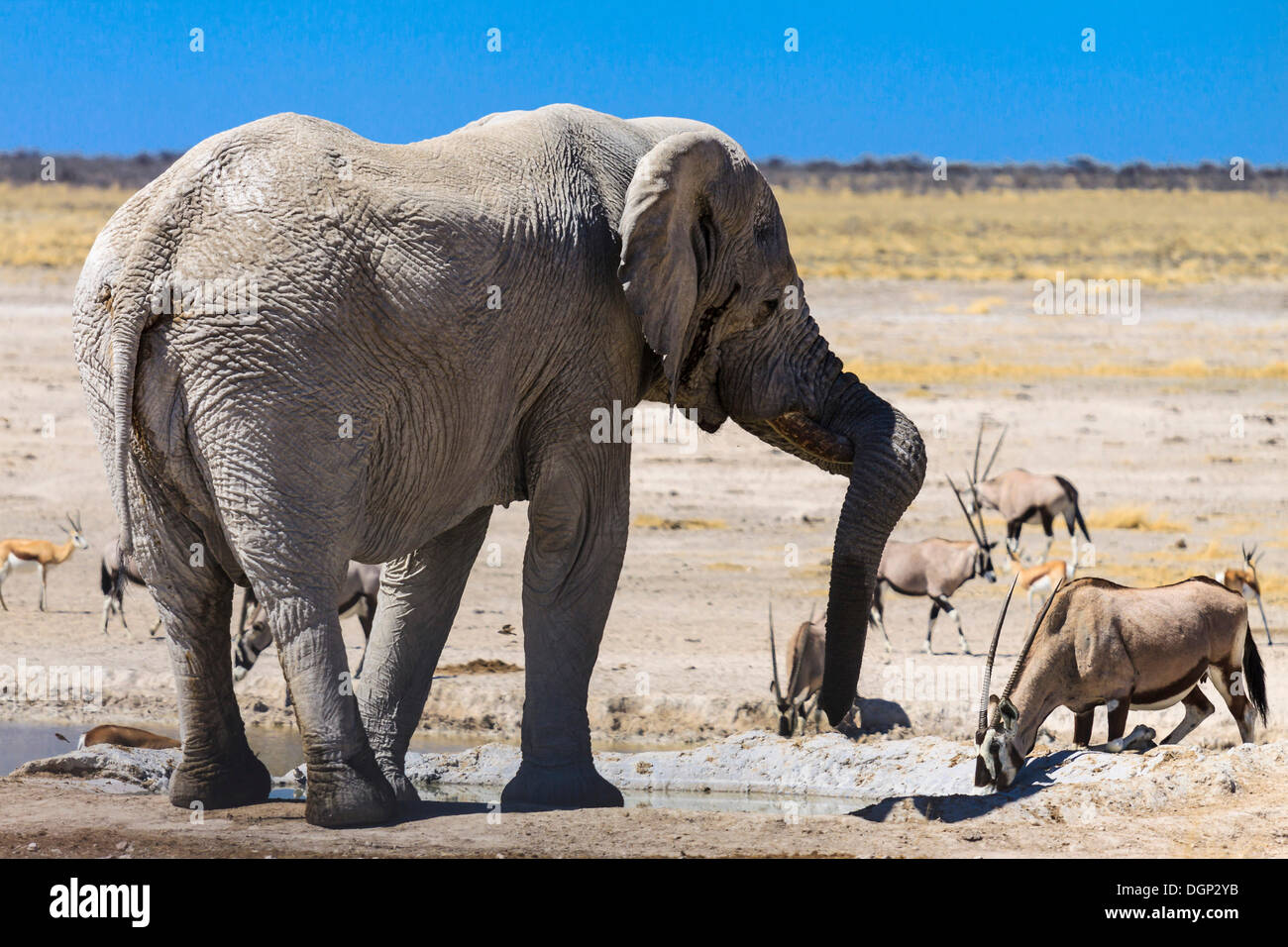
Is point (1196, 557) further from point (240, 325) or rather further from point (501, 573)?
point (240, 325)

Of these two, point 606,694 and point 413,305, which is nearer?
point 413,305

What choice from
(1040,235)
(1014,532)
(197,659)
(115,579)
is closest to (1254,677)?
(197,659)

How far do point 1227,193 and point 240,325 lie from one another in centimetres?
7230

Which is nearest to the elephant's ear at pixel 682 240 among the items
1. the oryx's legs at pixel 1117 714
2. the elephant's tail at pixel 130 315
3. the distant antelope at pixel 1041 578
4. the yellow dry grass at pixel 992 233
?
the elephant's tail at pixel 130 315

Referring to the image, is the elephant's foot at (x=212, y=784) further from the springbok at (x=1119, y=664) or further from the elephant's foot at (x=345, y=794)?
the springbok at (x=1119, y=664)

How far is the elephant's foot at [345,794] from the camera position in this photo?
20.1ft

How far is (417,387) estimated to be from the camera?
6215 mm

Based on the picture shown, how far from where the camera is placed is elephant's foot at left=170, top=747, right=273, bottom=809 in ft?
22.0

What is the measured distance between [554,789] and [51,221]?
3829cm

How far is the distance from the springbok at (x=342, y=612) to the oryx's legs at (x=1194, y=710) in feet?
15.3

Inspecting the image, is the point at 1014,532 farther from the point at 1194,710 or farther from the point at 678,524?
the point at 1194,710

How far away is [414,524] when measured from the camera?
655 centimetres

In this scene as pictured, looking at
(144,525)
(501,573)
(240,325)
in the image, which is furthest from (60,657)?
(240,325)

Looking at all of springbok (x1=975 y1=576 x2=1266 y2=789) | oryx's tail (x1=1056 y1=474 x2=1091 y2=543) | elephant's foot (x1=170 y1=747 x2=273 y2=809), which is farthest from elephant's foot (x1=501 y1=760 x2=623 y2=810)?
oryx's tail (x1=1056 y1=474 x2=1091 y2=543)
